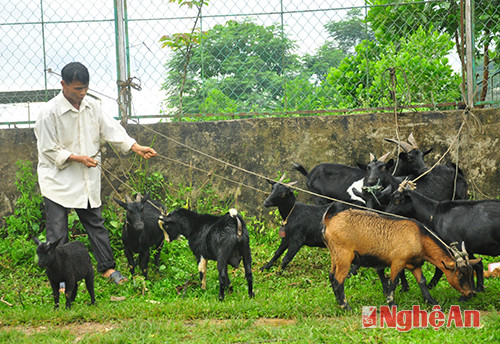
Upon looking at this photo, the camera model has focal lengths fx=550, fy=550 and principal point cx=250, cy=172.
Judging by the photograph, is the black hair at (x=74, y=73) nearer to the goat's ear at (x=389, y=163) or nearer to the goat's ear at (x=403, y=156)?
the goat's ear at (x=389, y=163)

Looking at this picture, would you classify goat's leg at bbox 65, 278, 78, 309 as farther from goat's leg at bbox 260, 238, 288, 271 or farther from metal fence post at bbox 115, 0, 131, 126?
metal fence post at bbox 115, 0, 131, 126

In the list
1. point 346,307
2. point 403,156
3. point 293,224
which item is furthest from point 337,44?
point 346,307

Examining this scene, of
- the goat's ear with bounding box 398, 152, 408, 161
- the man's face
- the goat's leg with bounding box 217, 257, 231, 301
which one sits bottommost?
the goat's leg with bounding box 217, 257, 231, 301

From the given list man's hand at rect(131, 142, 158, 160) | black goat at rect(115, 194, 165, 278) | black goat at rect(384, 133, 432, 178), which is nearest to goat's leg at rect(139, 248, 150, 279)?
black goat at rect(115, 194, 165, 278)

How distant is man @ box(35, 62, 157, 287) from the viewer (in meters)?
6.63

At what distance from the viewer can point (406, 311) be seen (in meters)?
5.33

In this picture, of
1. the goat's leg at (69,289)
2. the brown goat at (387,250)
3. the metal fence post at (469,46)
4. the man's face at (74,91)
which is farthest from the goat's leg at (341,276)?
the metal fence post at (469,46)

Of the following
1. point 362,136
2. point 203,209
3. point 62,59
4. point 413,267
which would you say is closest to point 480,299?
point 413,267

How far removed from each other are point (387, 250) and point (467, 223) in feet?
3.44

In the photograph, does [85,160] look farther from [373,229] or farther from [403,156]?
[403,156]

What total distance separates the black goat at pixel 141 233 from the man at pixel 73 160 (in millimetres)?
306

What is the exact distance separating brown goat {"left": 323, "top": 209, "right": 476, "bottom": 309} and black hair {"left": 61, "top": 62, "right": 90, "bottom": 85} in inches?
134

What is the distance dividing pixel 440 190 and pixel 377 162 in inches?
37.9

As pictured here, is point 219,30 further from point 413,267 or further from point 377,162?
point 413,267
